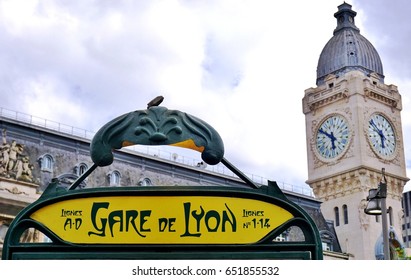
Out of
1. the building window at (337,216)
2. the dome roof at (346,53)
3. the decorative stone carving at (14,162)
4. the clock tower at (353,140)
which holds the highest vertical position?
the dome roof at (346,53)

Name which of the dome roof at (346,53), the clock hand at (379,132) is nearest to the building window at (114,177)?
the clock hand at (379,132)

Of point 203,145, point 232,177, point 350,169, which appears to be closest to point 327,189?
point 350,169

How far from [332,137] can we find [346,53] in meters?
7.48

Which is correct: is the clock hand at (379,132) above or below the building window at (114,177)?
above

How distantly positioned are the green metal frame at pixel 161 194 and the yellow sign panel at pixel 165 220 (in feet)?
0.16

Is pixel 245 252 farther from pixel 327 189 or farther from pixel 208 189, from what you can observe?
pixel 327 189

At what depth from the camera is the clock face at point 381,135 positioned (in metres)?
70.8

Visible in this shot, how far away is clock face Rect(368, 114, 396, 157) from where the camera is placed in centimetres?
7081

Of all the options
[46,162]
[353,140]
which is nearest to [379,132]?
[353,140]

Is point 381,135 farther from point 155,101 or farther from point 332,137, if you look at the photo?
point 155,101

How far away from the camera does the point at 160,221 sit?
744cm

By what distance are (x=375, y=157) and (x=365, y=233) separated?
6603 millimetres

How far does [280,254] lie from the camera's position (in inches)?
287

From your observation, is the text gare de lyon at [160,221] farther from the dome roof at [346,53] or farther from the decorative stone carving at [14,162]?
the dome roof at [346,53]
